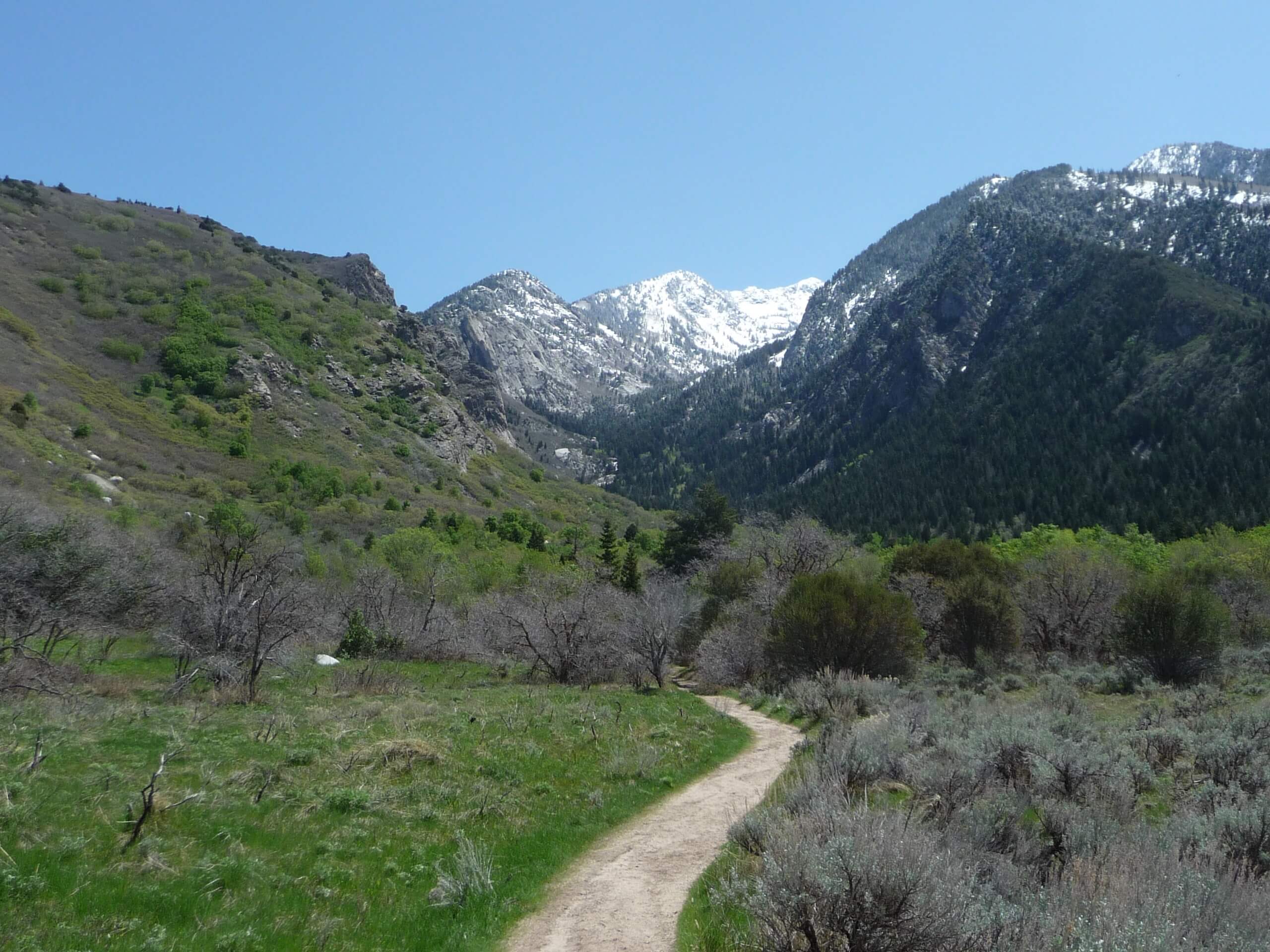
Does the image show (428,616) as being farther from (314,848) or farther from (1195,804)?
(1195,804)

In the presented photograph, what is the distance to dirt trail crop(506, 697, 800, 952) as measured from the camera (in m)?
7.49

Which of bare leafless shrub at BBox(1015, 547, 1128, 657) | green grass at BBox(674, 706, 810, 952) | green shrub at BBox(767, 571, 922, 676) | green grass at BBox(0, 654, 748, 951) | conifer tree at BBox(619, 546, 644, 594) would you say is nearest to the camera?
green grass at BBox(0, 654, 748, 951)

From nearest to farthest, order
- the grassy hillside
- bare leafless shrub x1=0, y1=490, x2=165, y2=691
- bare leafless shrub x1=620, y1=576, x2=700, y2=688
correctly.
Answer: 1. bare leafless shrub x1=0, y1=490, x2=165, y2=691
2. bare leafless shrub x1=620, y1=576, x2=700, y2=688
3. the grassy hillside

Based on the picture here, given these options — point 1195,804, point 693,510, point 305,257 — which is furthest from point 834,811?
point 305,257

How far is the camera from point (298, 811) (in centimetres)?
951

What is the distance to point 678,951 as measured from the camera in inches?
277

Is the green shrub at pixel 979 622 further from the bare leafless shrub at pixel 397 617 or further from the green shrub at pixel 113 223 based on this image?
the green shrub at pixel 113 223

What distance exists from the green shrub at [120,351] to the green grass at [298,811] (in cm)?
7598

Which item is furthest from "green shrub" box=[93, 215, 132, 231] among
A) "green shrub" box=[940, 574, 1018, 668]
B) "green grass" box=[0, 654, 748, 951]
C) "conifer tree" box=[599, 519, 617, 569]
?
"green shrub" box=[940, 574, 1018, 668]

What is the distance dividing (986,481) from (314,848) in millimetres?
119142

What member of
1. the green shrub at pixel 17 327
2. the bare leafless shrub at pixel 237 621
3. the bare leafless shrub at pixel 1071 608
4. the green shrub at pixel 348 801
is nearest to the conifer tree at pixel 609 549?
the bare leafless shrub at pixel 1071 608

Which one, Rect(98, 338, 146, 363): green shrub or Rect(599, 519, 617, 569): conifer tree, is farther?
Rect(98, 338, 146, 363): green shrub

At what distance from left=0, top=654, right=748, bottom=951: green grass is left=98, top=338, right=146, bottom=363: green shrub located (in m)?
76.0

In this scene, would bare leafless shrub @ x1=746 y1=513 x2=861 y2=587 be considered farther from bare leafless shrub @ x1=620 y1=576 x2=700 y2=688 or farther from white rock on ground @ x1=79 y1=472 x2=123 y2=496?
white rock on ground @ x1=79 y1=472 x2=123 y2=496
